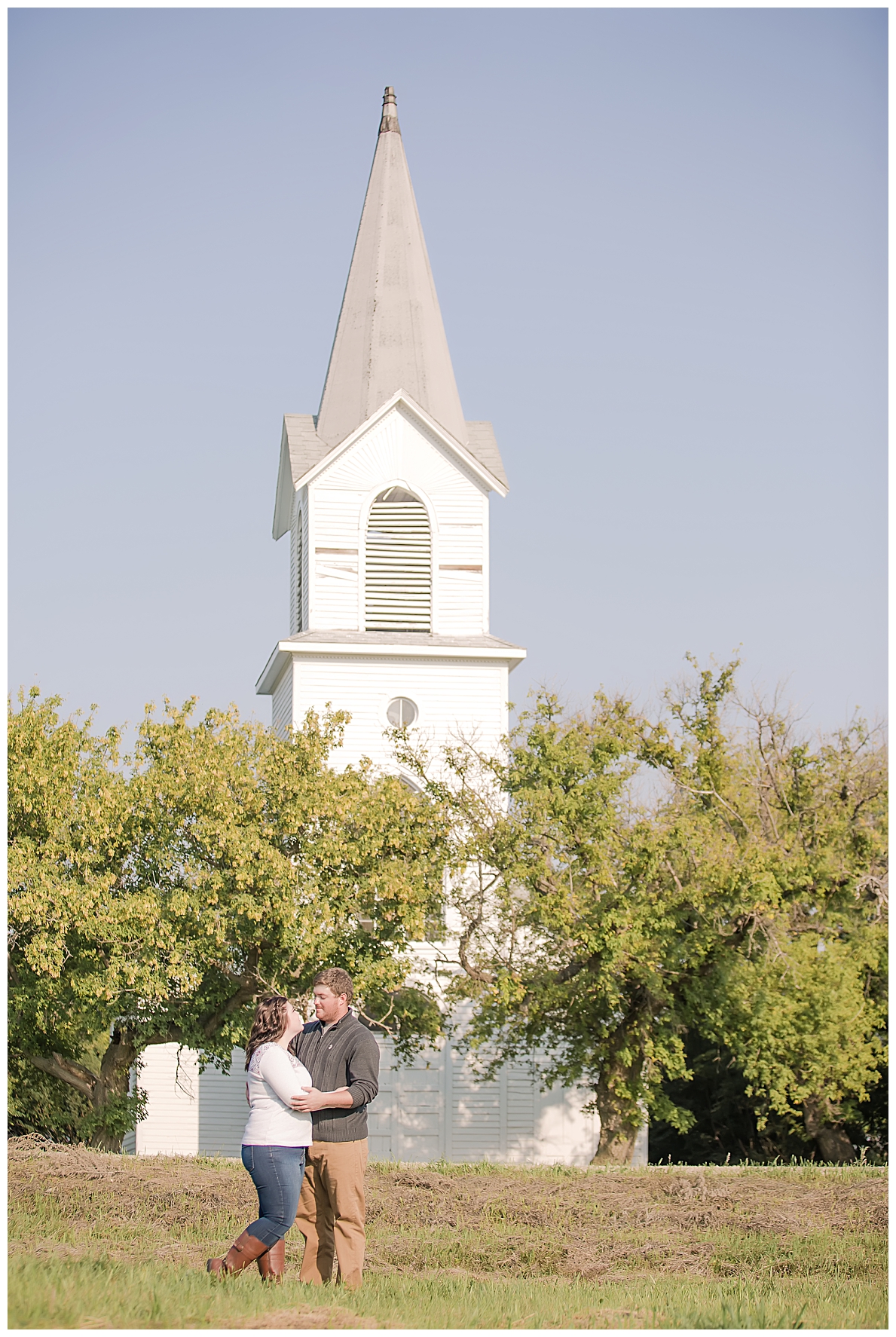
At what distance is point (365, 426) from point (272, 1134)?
23.8m

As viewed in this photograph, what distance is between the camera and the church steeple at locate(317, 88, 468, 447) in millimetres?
32125

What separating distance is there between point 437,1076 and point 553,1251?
17.6 meters

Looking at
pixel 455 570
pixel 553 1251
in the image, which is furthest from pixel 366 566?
pixel 553 1251

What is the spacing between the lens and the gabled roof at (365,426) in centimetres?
3116

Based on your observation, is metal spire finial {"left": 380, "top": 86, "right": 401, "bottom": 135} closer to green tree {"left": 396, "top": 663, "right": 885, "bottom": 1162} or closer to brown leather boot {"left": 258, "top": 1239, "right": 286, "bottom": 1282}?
green tree {"left": 396, "top": 663, "right": 885, "bottom": 1162}

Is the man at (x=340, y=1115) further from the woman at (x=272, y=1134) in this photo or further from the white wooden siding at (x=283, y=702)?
the white wooden siding at (x=283, y=702)

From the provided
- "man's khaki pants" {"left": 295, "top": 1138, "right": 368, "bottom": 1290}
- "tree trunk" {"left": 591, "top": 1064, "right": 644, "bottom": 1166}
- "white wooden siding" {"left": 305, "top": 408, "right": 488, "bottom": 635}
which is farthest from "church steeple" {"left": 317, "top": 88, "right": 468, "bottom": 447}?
"man's khaki pants" {"left": 295, "top": 1138, "right": 368, "bottom": 1290}

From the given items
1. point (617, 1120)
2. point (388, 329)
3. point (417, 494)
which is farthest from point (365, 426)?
point (617, 1120)

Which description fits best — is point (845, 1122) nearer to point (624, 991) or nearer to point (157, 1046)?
point (624, 991)

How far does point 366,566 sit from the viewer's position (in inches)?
1209

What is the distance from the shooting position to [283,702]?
31.4 metres

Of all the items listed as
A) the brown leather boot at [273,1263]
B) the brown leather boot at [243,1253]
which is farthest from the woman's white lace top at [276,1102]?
the brown leather boot at [273,1263]

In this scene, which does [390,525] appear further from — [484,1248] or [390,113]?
[484,1248]

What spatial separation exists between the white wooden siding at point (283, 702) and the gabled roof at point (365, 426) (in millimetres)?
4039
